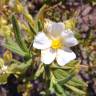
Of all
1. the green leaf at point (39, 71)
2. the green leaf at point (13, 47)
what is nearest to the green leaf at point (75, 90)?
the green leaf at point (39, 71)

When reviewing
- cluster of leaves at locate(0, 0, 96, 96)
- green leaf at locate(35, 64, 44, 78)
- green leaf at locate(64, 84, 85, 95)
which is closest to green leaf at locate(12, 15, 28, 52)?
cluster of leaves at locate(0, 0, 96, 96)

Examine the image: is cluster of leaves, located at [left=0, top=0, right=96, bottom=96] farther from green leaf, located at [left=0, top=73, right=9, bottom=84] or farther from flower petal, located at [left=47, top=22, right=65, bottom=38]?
flower petal, located at [left=47, top=22, right=65, bottom=38]

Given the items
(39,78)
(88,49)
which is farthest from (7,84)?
(88,49)

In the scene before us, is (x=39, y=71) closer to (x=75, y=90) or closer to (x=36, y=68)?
(x=36, y=68)

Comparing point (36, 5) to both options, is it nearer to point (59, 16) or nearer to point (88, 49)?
point (59, 16)

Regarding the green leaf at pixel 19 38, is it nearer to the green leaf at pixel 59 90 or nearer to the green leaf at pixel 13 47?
the green leaf at pixel 13 47

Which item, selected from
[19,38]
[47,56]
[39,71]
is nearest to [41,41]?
[47,56]
